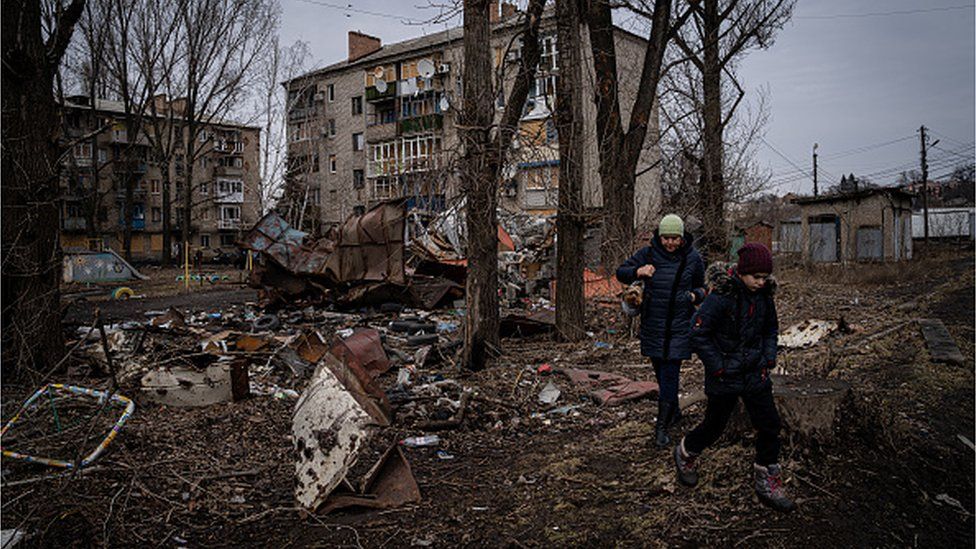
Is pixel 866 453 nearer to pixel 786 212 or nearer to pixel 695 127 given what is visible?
pixel 695 127

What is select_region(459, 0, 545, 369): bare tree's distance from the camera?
761 centimetres

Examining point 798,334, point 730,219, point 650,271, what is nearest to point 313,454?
point 650,271

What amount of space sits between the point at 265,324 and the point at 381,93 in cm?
3317

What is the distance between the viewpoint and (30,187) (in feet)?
23.2

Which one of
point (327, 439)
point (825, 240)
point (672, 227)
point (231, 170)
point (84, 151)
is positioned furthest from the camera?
point (231, 170)

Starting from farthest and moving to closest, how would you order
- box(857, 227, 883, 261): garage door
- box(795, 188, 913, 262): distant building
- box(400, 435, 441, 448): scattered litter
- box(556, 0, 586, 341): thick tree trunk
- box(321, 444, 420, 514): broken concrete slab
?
1. box(857, 227, 883, 261): garage door
2. box(795, 188, 913, 262): distant building
3. box(556, 0, 586, 341): thick tree trunk
4. box(400, 435, 441, 448): scattered litter
5. box(321, 444, 420, 514): broken concrete slab

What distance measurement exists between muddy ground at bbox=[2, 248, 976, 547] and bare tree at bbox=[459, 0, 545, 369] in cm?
172

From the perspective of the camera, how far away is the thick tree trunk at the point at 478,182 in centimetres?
761

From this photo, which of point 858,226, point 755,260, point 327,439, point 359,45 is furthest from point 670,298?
point 359,45

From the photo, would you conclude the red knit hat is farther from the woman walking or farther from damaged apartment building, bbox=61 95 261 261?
damaged apartment building, bbox=61 95 261 261

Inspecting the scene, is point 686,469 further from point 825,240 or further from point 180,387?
point 825,240

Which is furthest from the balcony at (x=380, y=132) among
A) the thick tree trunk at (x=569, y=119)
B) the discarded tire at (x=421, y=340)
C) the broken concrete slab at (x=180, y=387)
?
the broken concrete slab at (x=180, y=387)

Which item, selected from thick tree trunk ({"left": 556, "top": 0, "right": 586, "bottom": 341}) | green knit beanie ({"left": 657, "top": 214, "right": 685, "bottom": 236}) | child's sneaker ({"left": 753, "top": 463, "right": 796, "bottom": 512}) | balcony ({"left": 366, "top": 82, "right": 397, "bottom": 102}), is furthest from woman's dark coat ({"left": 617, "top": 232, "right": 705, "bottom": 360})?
balcony ({"left": 366, "top": 82, "right": 397, "bottom": 102})

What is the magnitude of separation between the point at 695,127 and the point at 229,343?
42.4 ft
